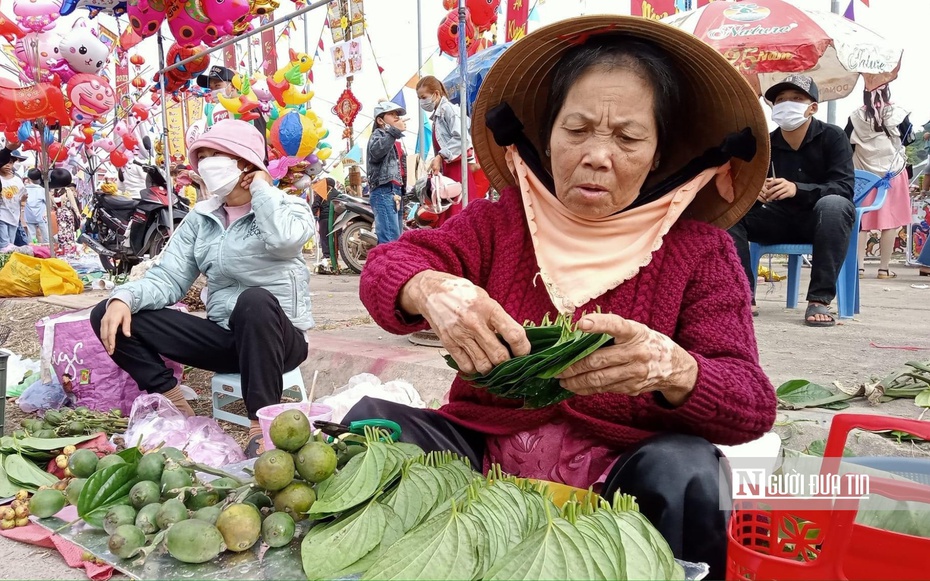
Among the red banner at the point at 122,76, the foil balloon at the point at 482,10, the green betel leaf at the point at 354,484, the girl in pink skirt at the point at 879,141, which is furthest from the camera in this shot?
the red banner at the point at 122,76

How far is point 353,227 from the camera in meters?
9.45

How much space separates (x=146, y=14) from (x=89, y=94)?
4.52m

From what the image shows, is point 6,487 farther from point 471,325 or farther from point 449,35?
point 449,35

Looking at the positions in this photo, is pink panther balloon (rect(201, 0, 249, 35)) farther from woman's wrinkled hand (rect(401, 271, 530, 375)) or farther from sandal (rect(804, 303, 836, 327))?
sandal (rect(804, 303, 836, 327))

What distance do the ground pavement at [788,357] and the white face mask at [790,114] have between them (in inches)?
54.3

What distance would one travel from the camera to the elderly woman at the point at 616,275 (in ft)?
4.21

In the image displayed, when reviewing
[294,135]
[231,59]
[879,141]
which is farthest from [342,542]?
[231,59]

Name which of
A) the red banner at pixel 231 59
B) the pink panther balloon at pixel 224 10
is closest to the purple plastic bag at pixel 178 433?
the pink panther balloon at pixel 224 10

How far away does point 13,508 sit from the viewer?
6.15ft

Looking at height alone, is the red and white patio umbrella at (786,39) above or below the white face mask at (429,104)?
above

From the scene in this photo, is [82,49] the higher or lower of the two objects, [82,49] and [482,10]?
the lower

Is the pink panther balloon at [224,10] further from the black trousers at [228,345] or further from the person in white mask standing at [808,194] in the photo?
the person in white mask standing at [808,194]

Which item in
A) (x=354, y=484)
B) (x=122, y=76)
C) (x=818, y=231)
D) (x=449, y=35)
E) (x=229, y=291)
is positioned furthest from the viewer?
(x=122, y=76)

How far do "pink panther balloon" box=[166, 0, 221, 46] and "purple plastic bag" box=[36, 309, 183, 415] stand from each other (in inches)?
119
